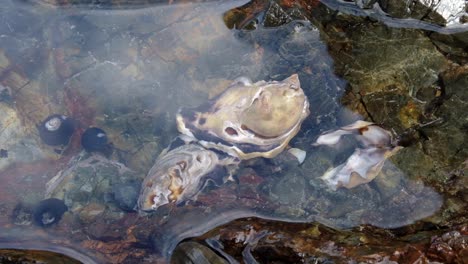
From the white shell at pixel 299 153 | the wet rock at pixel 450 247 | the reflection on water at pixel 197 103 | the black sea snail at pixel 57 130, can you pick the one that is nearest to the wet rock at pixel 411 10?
the reflection on water at pixel 197 103

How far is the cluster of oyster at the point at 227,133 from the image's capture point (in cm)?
392

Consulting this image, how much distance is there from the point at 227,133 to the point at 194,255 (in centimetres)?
127

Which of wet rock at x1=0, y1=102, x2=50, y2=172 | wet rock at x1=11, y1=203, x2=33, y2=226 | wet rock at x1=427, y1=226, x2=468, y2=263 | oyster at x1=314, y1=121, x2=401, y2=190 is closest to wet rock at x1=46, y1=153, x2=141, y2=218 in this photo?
wet rock at x1=11, y1=203, x2=33, y2=226

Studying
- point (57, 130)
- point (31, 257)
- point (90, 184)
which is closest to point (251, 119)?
point (90, 184)

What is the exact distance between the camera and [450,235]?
3562 millimetres

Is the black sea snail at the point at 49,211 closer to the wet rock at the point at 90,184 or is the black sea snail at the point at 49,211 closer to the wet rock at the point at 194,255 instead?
the wet rock at the point at 90,184

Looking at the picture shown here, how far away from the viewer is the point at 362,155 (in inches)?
161

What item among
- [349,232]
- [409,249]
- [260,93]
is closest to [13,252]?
[260,93]

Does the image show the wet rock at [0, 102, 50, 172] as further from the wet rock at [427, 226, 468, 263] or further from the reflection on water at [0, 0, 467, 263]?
the wet rock at [427, 226, 468, 263]

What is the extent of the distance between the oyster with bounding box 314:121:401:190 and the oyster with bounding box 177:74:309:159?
1.57 ft

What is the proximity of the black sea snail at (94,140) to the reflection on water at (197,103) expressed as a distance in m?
0.08

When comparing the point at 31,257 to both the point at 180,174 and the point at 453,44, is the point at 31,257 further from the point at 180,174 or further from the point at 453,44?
the point at 453,44

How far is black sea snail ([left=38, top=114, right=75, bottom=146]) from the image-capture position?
429 centimetres

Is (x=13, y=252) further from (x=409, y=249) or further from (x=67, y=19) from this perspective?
(x=409, y=249)
